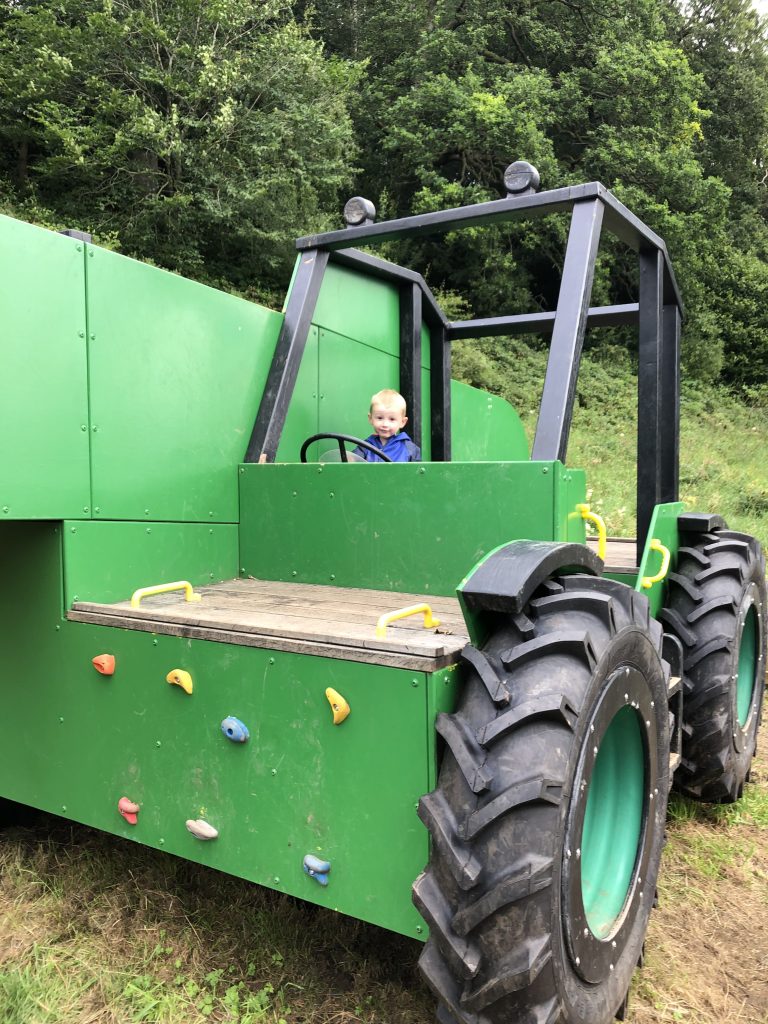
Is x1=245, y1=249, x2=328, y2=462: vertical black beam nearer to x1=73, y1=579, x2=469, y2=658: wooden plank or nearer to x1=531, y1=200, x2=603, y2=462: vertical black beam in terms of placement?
x1=73, y1=579, x2=469, y2=658: wooden plank

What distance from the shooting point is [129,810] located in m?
Result: 1.97

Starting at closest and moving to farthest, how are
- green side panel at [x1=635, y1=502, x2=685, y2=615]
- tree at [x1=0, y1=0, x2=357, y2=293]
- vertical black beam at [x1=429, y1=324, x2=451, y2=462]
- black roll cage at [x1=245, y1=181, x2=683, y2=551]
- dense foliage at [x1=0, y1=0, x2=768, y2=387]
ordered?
black roll cage at [x1=245, y1=181, x2=683, y2=551] → green side panel at [x1=635, y1=502, x2=685, y2=615] → vertical black beam at [x1=429, y1=324, x2=451, y2=462] → tree at [x1=0, y1=0, x2=357, y2=293] → dense foliage at [x1=0, y1=0, x2=768, y2=387]

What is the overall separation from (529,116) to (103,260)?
15791mm

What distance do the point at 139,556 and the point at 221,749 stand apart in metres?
0.73

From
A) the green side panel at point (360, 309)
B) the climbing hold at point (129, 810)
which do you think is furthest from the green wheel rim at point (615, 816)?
the green side panel at point (360, 309)

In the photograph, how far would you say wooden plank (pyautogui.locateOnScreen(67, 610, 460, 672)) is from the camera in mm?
1547

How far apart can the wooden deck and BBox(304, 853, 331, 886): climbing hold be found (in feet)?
1.47

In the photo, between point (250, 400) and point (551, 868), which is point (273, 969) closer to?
point (551, 868)

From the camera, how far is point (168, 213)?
38.8 ft

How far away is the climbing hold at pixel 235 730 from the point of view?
5.82 feet

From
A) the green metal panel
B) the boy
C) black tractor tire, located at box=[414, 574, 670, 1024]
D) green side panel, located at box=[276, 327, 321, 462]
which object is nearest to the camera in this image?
black tractor tire, located at box=[414, 574, 670, 1024]

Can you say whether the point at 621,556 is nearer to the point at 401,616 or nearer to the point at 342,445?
the point at 342,445

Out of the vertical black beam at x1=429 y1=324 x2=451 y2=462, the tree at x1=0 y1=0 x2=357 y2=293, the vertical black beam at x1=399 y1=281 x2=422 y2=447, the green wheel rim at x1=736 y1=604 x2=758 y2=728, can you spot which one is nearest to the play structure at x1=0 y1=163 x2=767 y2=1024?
the green wheel rim at x1=736 y1=604 x2=758 y2=728

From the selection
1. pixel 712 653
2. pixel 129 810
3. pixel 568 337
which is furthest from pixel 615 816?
pixel 568 337
